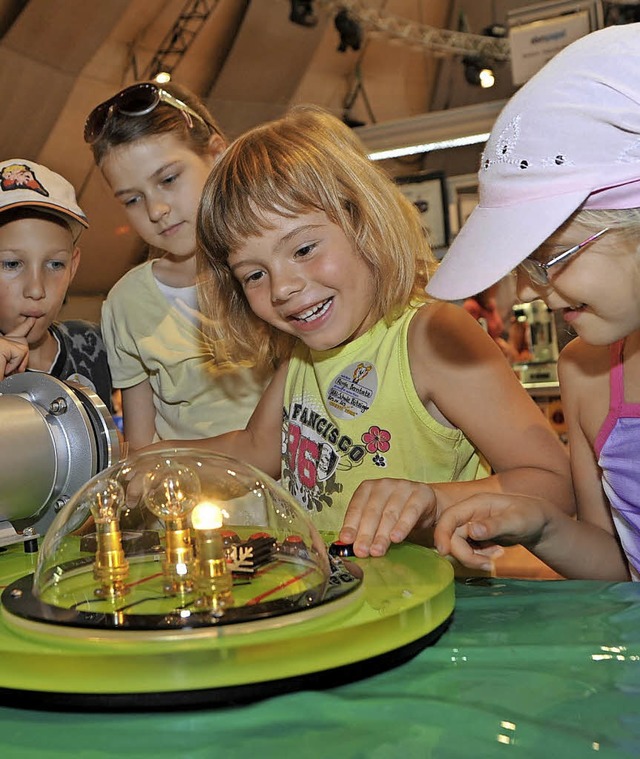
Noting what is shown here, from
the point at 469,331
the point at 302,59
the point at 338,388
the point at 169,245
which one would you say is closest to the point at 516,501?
the point at 469,331

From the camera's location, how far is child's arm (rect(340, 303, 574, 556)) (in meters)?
1.19

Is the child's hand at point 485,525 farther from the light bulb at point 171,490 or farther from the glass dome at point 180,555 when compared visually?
the light bulb at point 171,490

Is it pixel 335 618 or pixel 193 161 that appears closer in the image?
pixel 335 618

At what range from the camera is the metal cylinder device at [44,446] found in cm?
101

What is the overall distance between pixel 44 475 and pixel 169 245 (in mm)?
1008

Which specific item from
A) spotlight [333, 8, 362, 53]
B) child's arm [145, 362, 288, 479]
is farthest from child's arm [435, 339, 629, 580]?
spotlight [333, 8, 362, 53]

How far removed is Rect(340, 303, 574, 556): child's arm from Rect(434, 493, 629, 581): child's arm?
96 millimetres

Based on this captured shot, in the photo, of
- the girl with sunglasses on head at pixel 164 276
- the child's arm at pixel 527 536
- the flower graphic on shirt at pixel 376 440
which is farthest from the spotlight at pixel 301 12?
the child's arm at pixel 527 536

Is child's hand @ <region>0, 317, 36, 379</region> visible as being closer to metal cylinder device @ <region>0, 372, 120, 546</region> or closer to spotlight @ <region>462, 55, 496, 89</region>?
metal cylinder device @ <region>0, 372, 120, 546</region>

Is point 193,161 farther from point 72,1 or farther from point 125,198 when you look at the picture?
point 72,1

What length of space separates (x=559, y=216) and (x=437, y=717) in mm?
457

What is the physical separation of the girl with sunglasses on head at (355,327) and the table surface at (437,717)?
0.57 metres

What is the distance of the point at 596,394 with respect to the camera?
45.8 inches

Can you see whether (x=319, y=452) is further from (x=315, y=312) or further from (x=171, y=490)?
(x=171, y=490)
